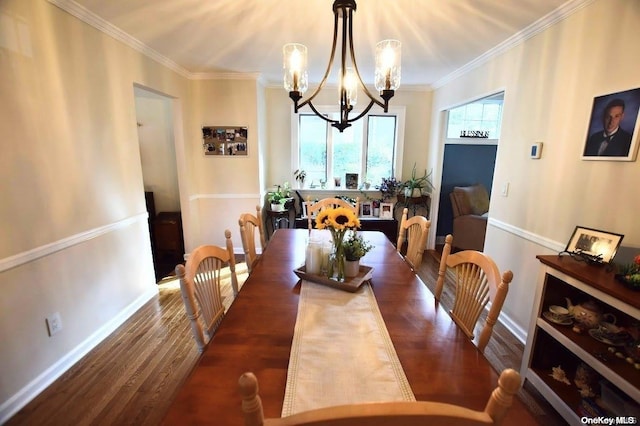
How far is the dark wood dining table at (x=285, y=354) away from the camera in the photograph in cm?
79

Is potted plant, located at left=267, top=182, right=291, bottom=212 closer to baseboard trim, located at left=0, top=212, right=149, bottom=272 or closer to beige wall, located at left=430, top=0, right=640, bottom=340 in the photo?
baseboard trim, located at left=0, top=212, right=149, bottom=272

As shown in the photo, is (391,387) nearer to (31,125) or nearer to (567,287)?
(567,287)

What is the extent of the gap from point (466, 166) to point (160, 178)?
15.2 feet

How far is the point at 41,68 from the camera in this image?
1718mm

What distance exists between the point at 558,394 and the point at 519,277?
0.94 meters

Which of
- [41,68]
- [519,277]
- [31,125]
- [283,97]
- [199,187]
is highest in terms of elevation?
[283,97]

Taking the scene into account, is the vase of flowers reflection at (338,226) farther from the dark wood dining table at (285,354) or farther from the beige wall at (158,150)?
the beige wall at (158,150)

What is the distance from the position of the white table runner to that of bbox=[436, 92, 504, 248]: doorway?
3758 mm

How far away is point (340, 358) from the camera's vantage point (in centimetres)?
97

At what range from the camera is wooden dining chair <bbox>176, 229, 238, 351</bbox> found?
111cm

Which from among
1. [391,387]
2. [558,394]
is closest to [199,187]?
[391,387]

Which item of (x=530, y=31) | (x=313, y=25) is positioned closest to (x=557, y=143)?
(x=530, y=31)

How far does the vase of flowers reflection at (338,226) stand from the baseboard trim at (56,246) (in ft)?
5.58

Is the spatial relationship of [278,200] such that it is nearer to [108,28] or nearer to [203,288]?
[108,28]
